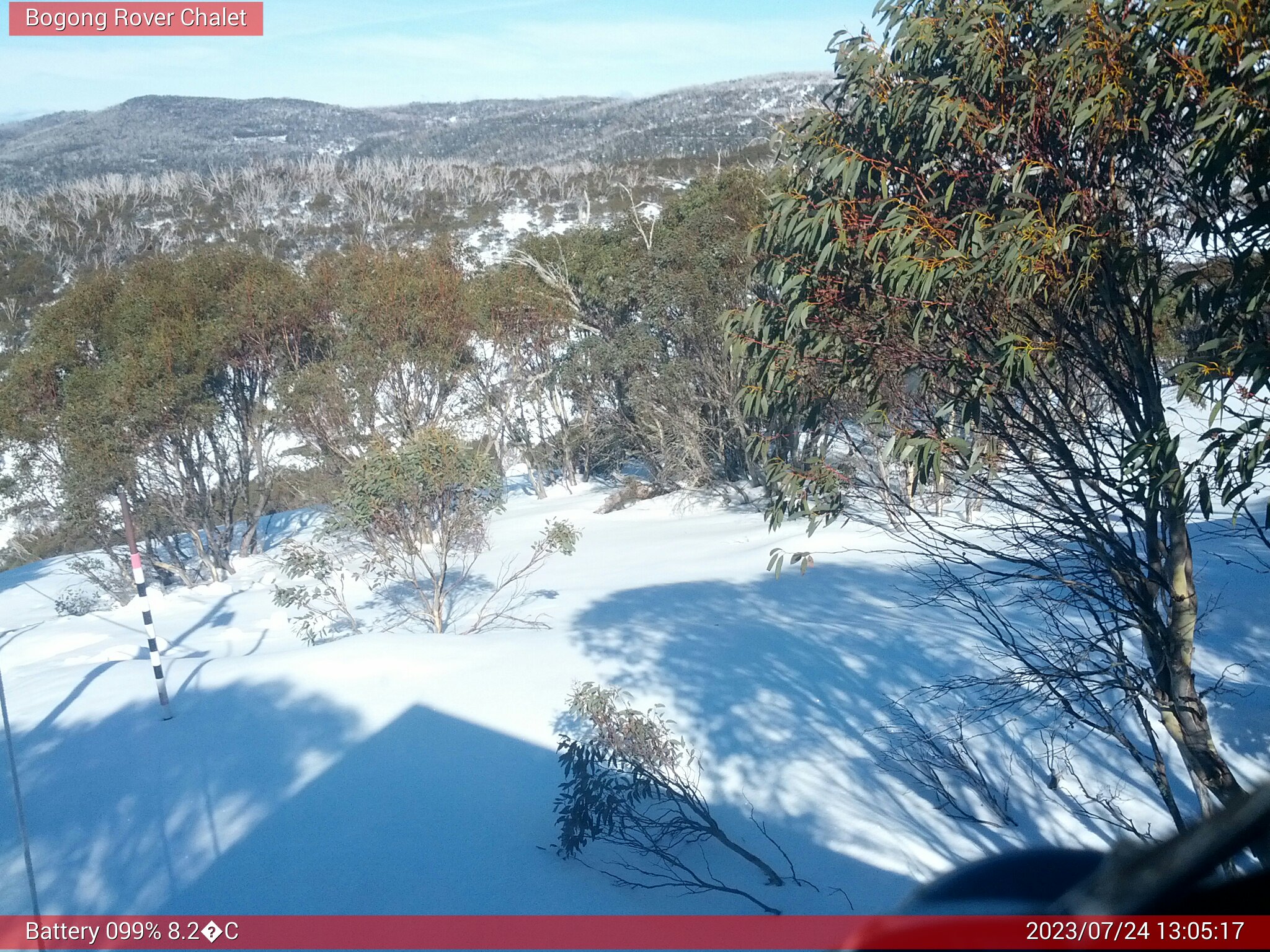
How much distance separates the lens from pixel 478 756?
585 cm

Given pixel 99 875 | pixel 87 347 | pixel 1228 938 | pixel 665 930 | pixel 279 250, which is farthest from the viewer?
pixel 279 250

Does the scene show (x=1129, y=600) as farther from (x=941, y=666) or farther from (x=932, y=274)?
(x=941, y=666)

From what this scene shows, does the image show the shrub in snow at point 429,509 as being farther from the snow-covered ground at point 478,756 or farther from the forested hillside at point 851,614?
the snow-covered ground at point 478,756

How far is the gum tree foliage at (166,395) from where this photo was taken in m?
14.8

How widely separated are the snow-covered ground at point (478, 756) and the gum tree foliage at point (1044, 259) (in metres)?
→ 1.35

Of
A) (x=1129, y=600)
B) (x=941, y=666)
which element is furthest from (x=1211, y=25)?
(x=941, y=666)

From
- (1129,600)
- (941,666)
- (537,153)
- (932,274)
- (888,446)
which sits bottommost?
(941,666)

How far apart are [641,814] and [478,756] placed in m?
1.37

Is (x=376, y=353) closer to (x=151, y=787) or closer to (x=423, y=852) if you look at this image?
(x=151, y=787)

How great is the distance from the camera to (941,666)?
6.92 m

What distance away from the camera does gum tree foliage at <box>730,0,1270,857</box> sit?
132 inches

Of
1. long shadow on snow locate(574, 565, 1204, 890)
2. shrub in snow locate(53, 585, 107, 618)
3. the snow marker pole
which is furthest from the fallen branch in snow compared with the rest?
shrub in snow locate(53, 585, 107, 618)

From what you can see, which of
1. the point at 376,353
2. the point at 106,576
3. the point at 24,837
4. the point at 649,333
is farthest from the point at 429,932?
the point at 649,333

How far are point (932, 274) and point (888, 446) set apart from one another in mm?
752
